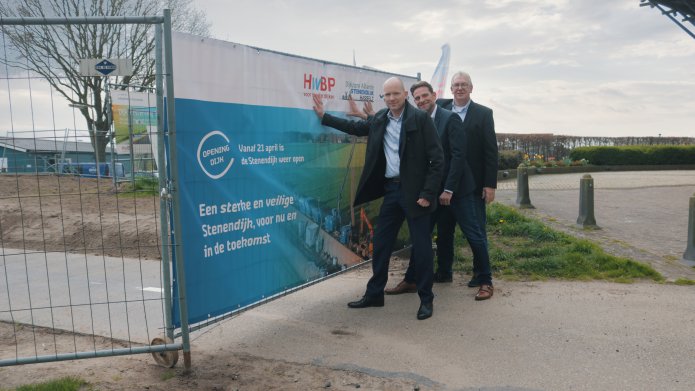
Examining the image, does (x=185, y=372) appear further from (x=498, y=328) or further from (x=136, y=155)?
(x=498, y=328)

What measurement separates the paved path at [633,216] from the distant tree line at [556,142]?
274 inches

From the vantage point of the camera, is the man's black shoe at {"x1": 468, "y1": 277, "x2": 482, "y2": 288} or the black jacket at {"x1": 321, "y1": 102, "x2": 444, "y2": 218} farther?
the man's black shoe at {"x1": 468, "y1": 277, "x2": 482, "y2": 288}

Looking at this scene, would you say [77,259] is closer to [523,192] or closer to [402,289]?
[402,289]

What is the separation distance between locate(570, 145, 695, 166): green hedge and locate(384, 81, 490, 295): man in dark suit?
79.7 feet

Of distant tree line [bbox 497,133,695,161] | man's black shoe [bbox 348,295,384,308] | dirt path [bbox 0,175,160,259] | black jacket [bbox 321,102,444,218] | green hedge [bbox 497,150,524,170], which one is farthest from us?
distant tree line [bbox 497,133,695,161]

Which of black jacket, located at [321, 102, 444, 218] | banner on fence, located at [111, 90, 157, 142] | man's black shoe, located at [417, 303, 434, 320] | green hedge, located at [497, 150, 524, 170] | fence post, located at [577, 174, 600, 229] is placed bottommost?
man's black shoe, located at [417, 303, 434, 320]

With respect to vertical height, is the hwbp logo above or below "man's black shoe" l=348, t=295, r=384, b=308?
above

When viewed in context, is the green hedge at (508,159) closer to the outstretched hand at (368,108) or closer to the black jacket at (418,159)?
the outstretched hand at (368,108)

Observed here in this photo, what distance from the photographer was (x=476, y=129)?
5.99m

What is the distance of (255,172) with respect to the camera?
4543 mm

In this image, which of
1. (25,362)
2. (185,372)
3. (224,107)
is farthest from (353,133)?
(25,362)

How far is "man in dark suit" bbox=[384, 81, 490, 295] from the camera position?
5.61m

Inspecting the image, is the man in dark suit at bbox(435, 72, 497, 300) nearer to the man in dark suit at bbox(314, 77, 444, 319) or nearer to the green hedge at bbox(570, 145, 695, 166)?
the man in dark suit at bbox(314, 77, 444, 319)

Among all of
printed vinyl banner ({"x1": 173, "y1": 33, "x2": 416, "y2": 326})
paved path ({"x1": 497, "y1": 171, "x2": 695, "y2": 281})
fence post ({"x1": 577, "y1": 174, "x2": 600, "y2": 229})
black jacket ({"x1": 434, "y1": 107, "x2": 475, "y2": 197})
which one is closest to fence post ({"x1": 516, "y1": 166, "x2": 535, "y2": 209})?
paved path ({"x1": 497, "y1": 171, "x2": 695, "y2": 281})
